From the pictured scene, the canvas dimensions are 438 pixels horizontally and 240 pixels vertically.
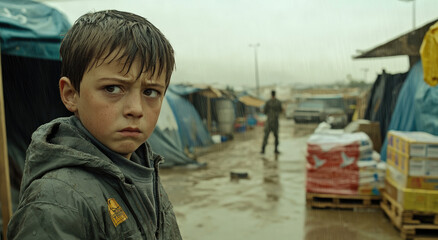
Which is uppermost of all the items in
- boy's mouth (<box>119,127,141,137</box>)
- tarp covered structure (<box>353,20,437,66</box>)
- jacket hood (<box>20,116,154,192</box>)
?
tarp covered structure (<box>353,20,437,66</box>)

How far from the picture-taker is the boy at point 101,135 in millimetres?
743

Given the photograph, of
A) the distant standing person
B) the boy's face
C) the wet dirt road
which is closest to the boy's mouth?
the boy's face

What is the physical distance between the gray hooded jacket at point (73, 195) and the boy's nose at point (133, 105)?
0.43 ft

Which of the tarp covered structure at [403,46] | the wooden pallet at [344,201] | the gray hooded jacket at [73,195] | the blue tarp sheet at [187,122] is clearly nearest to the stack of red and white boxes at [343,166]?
the wooden pallet at [344,201]

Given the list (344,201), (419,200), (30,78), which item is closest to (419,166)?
(419,200)

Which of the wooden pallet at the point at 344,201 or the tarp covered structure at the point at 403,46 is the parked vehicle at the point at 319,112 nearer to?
the tarp covered structure at the point at 403,46

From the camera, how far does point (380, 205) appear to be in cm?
453

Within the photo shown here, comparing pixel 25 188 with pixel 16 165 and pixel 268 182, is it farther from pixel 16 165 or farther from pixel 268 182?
pixel 268 182

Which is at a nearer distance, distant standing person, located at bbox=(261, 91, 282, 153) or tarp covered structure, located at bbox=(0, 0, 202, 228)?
tarp covered structure, located at bbox=(0, 0, 202, 228)

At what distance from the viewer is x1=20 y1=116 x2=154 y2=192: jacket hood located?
79 cm

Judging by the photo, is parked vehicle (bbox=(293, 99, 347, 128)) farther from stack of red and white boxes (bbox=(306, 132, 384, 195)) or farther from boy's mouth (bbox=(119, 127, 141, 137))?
boy's mouth (bbox=(119, 127, 141, 137))

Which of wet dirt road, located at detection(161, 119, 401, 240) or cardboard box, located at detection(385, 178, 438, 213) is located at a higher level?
cardboard box, located at detection(385, 178, 438, 213)

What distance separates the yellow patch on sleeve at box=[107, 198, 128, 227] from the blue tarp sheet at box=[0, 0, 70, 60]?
9.37ft

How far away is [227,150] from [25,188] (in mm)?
10005
